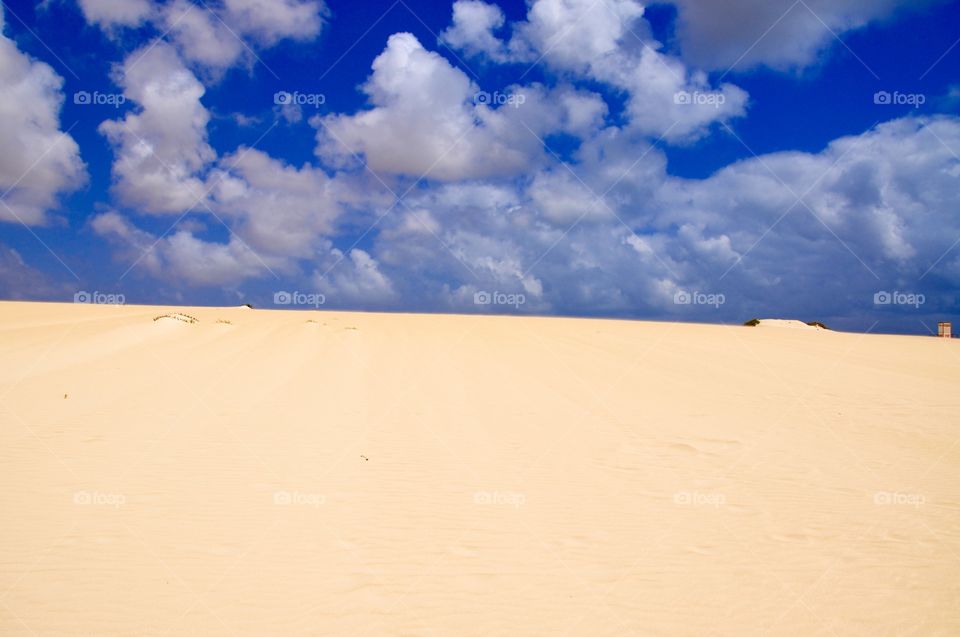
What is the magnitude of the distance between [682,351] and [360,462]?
42.6ft

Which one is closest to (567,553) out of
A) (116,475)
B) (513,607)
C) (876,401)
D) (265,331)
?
(513,607)

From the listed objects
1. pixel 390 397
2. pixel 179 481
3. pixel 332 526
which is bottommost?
pixel 332 526

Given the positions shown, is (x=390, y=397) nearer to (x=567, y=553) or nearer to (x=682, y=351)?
(x=567, y=553)

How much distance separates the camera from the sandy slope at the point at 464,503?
13.4 ft

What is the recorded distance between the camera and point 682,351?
690 inches

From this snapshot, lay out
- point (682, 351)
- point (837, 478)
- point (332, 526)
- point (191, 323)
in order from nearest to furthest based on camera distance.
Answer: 1. point (332, 526)
2. point (837, 478)
3. point (682, 351)
4. point (191, 323)

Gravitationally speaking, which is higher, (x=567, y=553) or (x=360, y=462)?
(x=360, y=462)

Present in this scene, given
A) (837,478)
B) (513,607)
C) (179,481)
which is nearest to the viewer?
(513,607)

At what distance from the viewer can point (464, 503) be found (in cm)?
595

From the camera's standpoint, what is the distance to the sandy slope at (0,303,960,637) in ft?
13.4

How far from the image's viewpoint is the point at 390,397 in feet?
34.5

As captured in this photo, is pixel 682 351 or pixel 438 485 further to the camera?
pixel 682 351

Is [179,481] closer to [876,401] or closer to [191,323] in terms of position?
[876,401]

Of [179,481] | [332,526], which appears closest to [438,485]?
[332,526]
